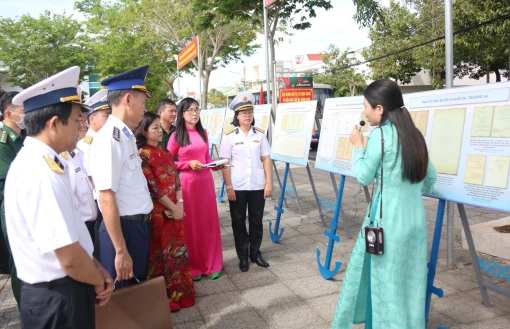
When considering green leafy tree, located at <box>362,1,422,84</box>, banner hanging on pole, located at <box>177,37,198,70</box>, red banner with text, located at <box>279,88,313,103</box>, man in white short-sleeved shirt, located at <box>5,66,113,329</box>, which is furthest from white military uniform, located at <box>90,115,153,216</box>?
green leafy tree, located at <box>362,1,422,84</box>

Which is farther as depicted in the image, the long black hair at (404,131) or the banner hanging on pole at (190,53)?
the banner hanging on pole at (190,53)

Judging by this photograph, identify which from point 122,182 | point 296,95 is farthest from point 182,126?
point 296,95

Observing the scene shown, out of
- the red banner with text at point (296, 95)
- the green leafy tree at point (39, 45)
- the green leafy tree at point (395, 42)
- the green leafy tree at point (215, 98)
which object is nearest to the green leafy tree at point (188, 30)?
the red banner with text at point (296, 95)

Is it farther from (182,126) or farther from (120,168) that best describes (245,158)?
(120,168)

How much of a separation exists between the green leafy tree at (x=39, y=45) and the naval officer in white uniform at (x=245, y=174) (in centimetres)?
2488

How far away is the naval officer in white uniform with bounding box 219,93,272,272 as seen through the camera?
12.9 ft

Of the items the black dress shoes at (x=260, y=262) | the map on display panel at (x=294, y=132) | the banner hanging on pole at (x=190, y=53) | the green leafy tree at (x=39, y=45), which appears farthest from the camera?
the green leafy tree at (x=39, y=45)

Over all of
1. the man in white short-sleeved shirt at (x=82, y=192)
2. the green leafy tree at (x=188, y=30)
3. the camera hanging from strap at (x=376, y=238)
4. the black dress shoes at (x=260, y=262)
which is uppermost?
the green leafy tree at (x=188, y=30)

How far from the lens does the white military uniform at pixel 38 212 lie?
1.41m

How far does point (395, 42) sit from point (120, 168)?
66.7ft

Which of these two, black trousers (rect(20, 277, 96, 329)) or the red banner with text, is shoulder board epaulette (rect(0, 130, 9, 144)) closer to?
black trousers (rect(20, 277, 96, 329))

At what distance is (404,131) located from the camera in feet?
7.20

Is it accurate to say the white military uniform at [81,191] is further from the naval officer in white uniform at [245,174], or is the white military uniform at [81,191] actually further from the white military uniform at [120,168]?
the naval officer in white uniform at [245,174]

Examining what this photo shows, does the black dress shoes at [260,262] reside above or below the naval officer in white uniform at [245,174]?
below
